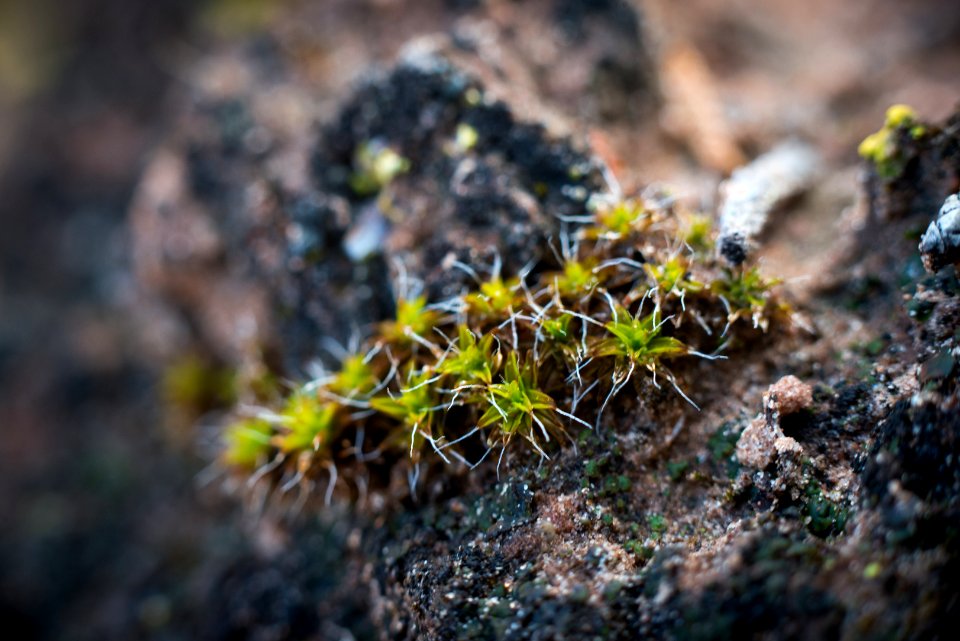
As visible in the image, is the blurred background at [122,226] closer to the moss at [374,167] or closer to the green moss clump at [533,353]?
the green moss clump at [533,353]

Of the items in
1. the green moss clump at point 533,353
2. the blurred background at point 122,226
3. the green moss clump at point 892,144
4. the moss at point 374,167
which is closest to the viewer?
the green moss clump at point 533,353

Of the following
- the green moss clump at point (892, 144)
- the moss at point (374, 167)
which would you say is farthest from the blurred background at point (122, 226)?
the moss at point (374, 167)

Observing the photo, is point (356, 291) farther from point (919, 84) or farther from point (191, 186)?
point (919, 84)

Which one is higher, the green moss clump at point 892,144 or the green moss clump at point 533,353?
the green moss clump at point 892,144

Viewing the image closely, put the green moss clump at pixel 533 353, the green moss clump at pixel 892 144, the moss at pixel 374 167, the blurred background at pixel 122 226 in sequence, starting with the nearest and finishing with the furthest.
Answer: the green moss clump at pixel 533 353
the green moss clump at pixel 892 144
the moss at pixel 374 167
the blurred background at pixel 122 226

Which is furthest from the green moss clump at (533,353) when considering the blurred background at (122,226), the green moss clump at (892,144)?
the blurred background at (122,226)

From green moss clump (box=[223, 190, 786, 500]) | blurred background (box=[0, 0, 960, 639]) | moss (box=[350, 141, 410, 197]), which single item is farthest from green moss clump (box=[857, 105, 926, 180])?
moss (box=[350, 141, 410, 197])

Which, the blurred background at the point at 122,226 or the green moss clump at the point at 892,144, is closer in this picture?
the green moss clump at the point at 892,144

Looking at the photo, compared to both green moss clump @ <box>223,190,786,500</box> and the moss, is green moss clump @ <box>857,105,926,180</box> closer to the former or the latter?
green moss clump @ <box>223,190,786,500</box>

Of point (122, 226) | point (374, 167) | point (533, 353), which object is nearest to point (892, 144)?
point (533, 353)
